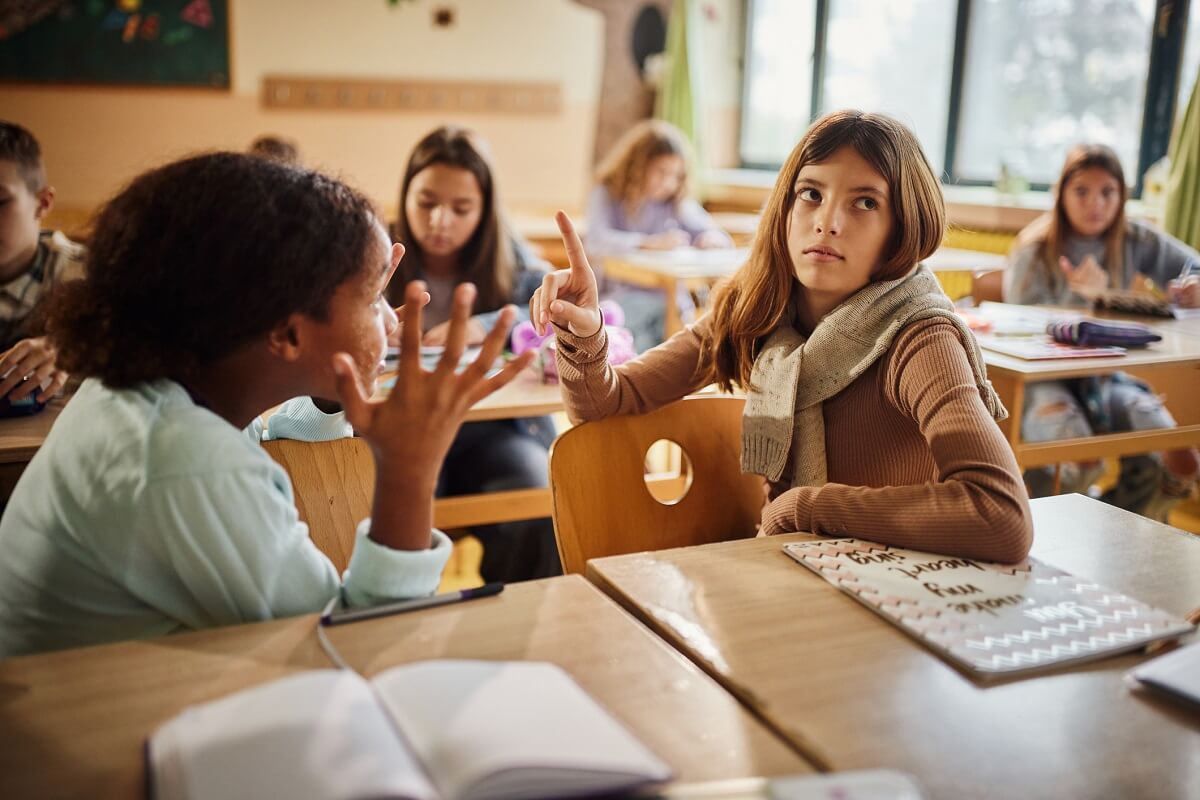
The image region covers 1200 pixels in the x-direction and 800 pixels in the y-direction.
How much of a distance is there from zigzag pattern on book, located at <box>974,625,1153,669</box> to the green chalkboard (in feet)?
17.8

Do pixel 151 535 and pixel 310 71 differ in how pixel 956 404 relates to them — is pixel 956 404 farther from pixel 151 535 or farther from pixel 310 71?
pixel 310 71

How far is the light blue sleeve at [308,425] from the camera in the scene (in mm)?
1440

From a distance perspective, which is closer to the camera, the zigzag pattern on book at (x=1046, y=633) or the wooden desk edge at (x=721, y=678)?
the wooden desk edge at (x=721, y=678)

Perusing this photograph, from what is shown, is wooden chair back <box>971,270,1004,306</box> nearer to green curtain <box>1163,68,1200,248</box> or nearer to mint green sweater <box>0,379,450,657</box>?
green curtain <box>1163,68,1200,248</box>

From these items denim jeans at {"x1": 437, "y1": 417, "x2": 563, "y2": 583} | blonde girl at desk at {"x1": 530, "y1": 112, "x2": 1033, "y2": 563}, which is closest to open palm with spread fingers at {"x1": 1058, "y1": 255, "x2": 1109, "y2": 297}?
denim jeans at {"x1": 437, "y1": 417, "x2": 563, "y2": 583}

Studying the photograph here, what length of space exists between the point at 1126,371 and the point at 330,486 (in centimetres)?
183

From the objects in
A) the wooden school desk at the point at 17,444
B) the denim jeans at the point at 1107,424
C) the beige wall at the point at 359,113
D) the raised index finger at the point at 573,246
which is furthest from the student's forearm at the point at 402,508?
the beige wall at the point at 359,113

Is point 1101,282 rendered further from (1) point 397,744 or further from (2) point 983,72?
(1) point 397,744

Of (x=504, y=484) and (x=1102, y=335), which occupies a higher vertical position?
(x=1102, y=335)

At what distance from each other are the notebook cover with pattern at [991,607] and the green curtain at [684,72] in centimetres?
528

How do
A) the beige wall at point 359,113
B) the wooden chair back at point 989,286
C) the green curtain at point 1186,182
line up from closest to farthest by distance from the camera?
the wooden chair back at point 989,286 → the green curtain at point 1186,182 → the beige wall at point 359,113

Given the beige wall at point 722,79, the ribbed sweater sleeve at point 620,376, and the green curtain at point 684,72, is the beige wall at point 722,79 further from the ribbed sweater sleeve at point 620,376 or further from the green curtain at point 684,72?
the ribbed sweater sleeve at point 620,376

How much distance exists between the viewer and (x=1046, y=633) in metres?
1.01

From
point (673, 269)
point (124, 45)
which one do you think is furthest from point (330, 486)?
point (124, 45)
